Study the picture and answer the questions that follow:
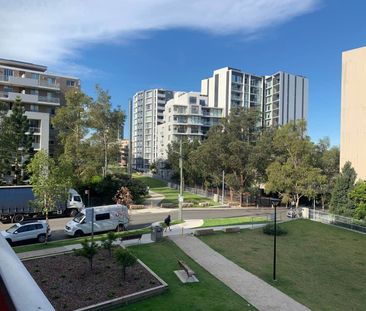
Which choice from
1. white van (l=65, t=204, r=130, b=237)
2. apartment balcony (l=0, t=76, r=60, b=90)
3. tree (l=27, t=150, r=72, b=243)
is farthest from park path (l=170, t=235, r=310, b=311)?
apartment balcony (l=0, t=76, r=60, b=90)

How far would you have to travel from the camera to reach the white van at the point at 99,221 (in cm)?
2538

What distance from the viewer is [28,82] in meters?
59.0

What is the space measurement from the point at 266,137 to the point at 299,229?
971 inches

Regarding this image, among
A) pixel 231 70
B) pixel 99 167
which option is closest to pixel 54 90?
pixel 99 167

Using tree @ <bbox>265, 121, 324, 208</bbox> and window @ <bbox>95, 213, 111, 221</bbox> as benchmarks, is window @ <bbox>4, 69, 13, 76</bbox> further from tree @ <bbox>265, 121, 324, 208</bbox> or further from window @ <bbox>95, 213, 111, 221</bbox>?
tree @ <bbox>265, 121, 324, 208</bbox>

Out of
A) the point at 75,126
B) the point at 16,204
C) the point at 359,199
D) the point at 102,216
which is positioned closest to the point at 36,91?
the point at 75,126

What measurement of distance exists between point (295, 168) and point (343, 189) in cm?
1094

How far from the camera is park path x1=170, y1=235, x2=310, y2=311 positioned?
44.1 feet

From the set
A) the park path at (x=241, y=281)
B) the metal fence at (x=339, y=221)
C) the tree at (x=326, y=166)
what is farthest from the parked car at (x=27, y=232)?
the tree at (x=326, y=166)

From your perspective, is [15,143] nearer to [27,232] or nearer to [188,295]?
[27,232]

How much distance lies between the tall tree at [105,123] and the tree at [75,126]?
1.32 metres

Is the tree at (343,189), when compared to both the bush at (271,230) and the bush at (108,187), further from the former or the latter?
the bush at (108,187)

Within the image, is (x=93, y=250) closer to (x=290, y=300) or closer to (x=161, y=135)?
(x=290, y=300)

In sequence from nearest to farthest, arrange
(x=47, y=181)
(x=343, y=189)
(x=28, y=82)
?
(x=47, y=181) → (x=343, y=189) → (x=28, y=82)
